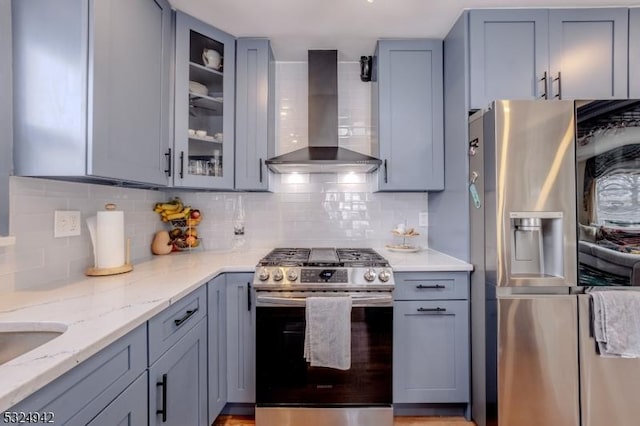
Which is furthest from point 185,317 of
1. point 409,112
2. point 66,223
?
point 409,112

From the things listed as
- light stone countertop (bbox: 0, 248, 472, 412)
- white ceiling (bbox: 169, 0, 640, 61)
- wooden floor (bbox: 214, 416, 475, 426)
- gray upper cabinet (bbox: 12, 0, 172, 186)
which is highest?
white ceiling (bbox: 169, 0, 640, 61)

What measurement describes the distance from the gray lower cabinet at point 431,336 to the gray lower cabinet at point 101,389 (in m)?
1.32

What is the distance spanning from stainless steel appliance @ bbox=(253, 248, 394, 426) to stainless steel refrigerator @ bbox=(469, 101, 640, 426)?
0.57 meters

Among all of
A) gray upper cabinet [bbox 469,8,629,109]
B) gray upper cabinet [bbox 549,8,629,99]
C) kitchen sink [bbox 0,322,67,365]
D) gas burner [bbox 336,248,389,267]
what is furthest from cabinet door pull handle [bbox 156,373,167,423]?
gray upper cabinet [bbox 549,8,629,99]

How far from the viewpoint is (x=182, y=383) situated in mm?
1295

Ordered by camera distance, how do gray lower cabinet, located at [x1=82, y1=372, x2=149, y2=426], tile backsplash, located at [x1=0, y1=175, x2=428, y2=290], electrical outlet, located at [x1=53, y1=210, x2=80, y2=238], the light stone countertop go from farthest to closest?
tile backsplash, located at [x1=0, y1=175, x2=428, y2=290] < electrical outlet, located at [x1=53, y1=210, x2=80, y2=238] < gray lower cabinet, located at [x1=82, y1=372, x2=149, y2=426] < the light stone countertop

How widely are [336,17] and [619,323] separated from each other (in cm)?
225

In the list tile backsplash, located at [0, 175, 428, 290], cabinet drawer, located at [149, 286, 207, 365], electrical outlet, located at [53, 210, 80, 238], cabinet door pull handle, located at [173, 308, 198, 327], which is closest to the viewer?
cabinet drawer, located at [149, 286, 207, 365]

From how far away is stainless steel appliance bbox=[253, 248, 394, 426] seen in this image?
168 centimetres

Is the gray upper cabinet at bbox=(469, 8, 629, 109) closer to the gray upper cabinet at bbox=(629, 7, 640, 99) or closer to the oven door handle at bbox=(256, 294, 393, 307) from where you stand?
the gray upper cabinet at bbox=(629, 7, 640, 99)

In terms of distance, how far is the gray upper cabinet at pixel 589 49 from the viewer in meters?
1.81

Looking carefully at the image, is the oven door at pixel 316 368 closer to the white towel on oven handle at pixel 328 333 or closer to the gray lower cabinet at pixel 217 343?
the white towel on oven handle at pixel 328 333

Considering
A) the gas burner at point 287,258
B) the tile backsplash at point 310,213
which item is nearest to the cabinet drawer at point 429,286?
the gas burner at point 287,258

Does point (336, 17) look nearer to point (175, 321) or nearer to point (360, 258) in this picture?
point (360, 258)
